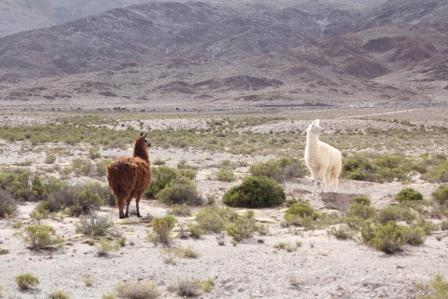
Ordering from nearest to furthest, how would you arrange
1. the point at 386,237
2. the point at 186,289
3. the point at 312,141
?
the point at 186,289 < the point at 386,237 < the point at 312,141

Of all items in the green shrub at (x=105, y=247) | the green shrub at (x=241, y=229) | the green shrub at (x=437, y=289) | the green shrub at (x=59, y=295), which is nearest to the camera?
the green shrub at (x=437, y=289)

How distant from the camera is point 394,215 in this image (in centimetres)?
1016

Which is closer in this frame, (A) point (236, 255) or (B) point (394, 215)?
(A) point (236, 255)

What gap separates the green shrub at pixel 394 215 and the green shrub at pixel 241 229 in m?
2.12

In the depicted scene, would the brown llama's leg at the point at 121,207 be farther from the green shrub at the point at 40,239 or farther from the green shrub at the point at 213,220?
the green shrub at the point at 40,239

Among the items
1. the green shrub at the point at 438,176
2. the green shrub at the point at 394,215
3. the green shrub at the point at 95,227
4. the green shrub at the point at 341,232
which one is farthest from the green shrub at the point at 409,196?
the green shrub at the point at 95,227

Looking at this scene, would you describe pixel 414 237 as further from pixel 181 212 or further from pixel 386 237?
pixel 181 212

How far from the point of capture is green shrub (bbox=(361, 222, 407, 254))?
323 inches

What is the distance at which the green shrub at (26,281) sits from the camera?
6.75m

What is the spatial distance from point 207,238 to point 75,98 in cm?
10868

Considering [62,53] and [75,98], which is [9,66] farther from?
[75,98]

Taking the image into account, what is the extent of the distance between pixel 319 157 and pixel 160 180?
11.3 feet

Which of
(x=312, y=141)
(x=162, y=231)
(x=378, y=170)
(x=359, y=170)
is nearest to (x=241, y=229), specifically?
(x=162, y=231)

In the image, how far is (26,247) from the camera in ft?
26.9
